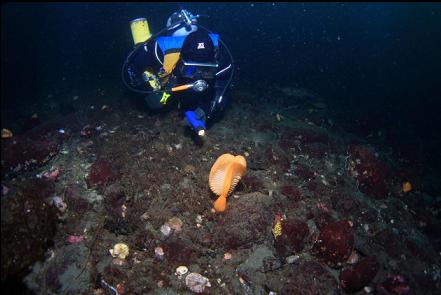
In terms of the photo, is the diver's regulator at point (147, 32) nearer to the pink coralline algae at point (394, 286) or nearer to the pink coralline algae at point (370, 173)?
the pink coralline algae at point (370, 173)

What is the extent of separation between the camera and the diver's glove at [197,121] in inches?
260

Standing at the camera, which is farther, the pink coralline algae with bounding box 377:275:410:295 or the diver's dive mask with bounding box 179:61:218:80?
the diver's dive mask with bounding box 179:61:218:80

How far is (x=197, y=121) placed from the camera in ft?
22.0

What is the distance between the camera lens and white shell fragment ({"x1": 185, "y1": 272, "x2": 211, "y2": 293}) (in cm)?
465

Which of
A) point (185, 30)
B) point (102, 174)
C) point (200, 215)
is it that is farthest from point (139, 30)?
point (200, 215)

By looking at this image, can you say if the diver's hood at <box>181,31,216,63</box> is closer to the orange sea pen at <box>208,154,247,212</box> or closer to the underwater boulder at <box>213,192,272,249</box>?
the orange sea pen at <box>208,154,247,212</box>

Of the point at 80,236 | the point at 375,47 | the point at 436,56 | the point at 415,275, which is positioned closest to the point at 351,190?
the point at 415,275

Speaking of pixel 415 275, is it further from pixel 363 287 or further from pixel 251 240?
pixel 251 240

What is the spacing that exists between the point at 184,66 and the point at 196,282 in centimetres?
429

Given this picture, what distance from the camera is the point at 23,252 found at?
159 inches

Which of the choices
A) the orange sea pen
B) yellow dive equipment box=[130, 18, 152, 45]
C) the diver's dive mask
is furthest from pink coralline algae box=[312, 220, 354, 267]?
yellow dive equipment box=[130, 18, 152, 45]

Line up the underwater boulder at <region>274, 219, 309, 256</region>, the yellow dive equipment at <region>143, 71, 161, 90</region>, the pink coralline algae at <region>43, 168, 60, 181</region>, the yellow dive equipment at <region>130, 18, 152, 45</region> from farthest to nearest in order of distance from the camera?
the yellow dive equipment at <region>130, 18, 152, 45</region>, the yellow dive equipment at <region>143, 71, 161, 90</region>, the pink coralline algae at <region>43, 168, 60, 181</region>, the underwater boulder at <region>274, 219, 309, 256</region>

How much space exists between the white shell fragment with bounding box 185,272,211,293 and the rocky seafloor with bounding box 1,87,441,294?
18mm

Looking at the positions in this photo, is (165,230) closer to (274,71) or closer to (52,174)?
(52,174)
